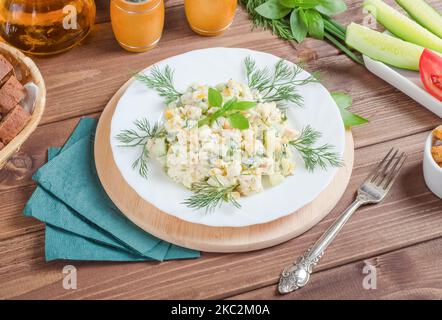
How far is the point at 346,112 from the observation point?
2217mm

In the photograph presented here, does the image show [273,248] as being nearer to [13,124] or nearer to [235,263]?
[235,263]

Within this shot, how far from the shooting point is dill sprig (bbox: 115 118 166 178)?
6.57 feet

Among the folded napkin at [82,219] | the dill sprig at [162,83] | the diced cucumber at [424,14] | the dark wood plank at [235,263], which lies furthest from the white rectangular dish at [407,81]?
the folded napkin at [82,219]

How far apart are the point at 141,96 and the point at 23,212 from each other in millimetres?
546

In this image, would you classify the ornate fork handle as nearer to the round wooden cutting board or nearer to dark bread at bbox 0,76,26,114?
the round wooden cutting board

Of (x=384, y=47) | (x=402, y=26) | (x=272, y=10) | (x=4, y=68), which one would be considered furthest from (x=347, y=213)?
(x=4, y=68)

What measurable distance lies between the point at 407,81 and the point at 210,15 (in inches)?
30.0

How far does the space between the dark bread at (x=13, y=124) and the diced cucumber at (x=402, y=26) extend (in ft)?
4.56

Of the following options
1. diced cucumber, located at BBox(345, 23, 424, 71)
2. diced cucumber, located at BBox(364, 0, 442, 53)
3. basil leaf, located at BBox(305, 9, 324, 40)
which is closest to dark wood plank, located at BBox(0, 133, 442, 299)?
diced cucumber, located at BBox(345, 23, 424, 71)

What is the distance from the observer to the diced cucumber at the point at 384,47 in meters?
2.35

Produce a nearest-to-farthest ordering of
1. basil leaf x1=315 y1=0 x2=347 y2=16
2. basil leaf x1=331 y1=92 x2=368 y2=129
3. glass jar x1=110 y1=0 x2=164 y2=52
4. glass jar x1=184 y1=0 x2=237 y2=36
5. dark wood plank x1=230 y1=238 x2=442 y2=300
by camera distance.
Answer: dark wood plank x1=230 y1=238 x2=442 y2=300
basil leaf x1=331 y1=92 x2=368 y2=129
glass jar x1=110 y1=0 x2=164 y2=52
glass jar x1=184 y1=0 x2=237 y2=36
basil leaf x1=315 y1=0 x2=347 y2=16

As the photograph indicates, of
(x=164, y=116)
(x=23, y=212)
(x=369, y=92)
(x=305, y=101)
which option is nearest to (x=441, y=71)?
(x=369, y=92)

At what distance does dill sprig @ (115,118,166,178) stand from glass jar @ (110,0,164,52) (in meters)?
0.43

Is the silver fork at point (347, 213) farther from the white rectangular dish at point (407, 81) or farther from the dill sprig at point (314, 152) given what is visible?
the white rectangular dish at point (407, 81)
